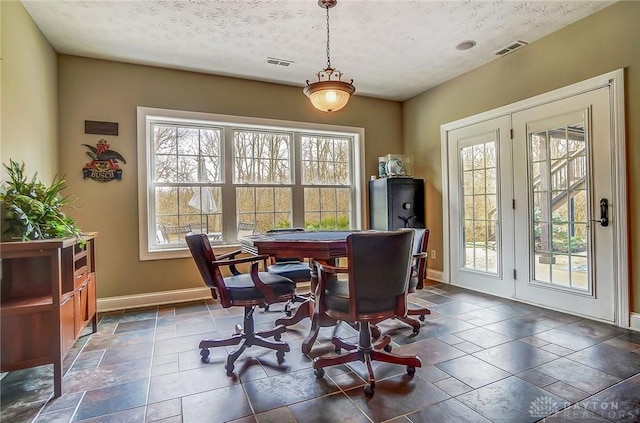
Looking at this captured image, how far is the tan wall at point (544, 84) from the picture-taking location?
2.74 m

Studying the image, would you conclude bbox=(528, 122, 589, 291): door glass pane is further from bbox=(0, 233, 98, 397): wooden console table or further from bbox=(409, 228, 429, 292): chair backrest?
bbox=(0, 233, 98, 397): wooden console table

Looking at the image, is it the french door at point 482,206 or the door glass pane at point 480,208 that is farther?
the door glass pane at point 480,208

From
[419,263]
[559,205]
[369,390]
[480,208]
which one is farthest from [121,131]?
[559,205]

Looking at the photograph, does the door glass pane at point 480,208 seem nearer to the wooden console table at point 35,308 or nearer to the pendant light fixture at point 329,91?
the pendant light fixture at point 329,91

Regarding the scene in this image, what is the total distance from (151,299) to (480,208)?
4.01 m

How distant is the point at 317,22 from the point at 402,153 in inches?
109

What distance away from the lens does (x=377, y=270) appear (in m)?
1.88

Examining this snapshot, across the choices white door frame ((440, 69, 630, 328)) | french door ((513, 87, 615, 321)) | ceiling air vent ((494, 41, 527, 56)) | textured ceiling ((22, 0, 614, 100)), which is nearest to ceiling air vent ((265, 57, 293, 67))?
textured ceiling ((22, 0, 614, 100))

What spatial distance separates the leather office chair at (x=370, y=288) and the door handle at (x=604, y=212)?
83.6 inches

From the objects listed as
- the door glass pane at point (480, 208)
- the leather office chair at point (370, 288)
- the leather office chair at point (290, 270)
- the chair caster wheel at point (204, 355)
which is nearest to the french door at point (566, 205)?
the door glass pane at point (480, 208)

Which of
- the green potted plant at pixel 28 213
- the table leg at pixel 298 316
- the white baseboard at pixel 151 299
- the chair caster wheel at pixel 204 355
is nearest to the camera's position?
the green potted plant at pixel 28 213

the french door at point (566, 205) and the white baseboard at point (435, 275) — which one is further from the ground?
the french door at point (566, 205)

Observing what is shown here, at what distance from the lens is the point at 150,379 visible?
2094 mm

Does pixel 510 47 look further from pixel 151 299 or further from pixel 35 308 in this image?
pixel 151 299
